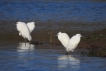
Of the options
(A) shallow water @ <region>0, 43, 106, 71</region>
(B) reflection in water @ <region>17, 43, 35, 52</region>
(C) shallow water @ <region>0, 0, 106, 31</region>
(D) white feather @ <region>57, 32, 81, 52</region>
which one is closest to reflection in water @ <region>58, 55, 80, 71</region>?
(A) shallow water @ <region>0, 43, 106, 71</region>

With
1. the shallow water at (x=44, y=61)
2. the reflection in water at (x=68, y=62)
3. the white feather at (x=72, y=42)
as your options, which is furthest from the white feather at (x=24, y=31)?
the reflection in water at (x=68, y=62)

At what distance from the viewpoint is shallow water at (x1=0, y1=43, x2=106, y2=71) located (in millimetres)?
12930

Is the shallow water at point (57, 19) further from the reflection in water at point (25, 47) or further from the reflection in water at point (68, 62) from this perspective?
the reflection in water at point (68, 62)

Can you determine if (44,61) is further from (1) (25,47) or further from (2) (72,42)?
(1) (25,47)

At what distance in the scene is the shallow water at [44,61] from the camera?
509 inches

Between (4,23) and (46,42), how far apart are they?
9.77 metres

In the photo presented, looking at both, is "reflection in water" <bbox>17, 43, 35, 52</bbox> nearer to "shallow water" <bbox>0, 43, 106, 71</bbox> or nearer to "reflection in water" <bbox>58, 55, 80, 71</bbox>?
"shallow water" <bbox>0, 43, 106, 71</bbox>

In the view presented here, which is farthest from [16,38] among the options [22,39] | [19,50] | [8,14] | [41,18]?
[8,14]

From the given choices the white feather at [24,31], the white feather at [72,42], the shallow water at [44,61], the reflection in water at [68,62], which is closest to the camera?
→ the shallow water at [44,61]

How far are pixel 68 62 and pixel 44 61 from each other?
2.49ft

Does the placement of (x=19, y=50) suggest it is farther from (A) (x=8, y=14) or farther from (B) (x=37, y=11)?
(B) (x=37, y=11)

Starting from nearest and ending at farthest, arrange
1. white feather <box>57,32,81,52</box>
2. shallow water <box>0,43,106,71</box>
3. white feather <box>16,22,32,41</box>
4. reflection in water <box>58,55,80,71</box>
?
1. shallow water <box>0,43,106,71</box>
2. reflection in water <box>58,55,80,71</box>
3. white feather <box>57,32,81,52</box>
4. white feather <box>16,22,32,41</box>

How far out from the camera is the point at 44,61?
1408 centimetres

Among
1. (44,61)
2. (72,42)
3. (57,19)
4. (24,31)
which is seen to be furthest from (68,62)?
(57,19)
